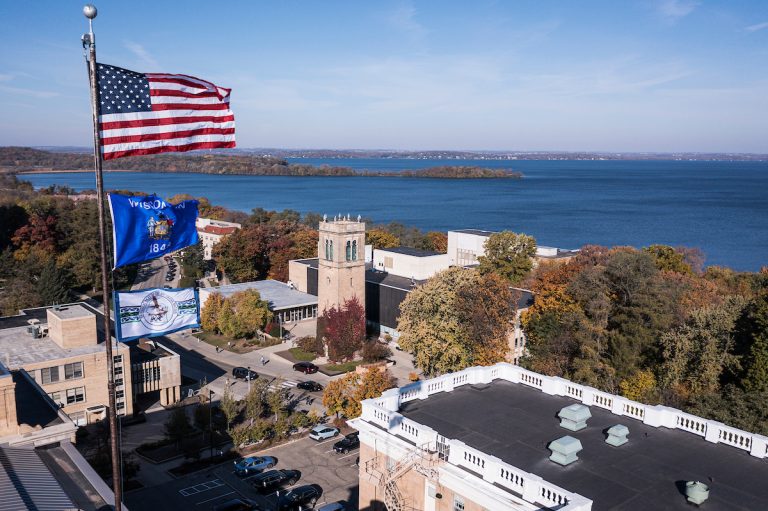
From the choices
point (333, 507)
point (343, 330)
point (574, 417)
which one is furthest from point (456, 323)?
point (574, 417)

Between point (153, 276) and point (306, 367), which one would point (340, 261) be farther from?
point (153, 276)

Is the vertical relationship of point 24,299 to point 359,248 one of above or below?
below

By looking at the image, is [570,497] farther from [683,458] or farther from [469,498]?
[683,458]

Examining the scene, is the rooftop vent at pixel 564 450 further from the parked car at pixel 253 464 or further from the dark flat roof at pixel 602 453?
the parked car at pixel 253 464

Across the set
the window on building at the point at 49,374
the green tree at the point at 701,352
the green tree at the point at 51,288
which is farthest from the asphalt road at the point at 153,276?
the green tree at the point at 701,352

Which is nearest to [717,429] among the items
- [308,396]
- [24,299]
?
[308,396]

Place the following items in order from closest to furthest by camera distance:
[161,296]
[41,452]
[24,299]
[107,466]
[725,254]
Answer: [161,296] → [41,452] → [107,466] → [24,299] → [725,254]

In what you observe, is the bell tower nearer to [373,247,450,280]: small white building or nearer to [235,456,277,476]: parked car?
[373,247,450,280]: small white building

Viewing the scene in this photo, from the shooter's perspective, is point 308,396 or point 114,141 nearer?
point 114,141
